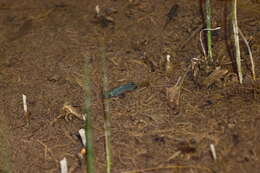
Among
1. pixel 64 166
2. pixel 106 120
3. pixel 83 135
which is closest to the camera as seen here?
pixel 64 166

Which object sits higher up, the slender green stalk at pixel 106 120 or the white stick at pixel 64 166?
the slender green stalk at pixel 106 120

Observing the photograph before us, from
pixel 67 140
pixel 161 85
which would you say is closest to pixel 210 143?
pixel 161 85

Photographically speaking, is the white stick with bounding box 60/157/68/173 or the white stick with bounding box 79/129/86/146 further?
the white stick with bounding box 79/129/86/146

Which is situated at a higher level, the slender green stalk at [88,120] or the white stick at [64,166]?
the slender green stalk at [88,120]

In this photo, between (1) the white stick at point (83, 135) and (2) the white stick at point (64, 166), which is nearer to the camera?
(2) the white stick at point (64, 166)

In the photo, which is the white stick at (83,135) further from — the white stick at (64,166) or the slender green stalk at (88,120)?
the white stick at (64,166)

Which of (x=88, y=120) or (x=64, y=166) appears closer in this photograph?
(x=64, y=166)

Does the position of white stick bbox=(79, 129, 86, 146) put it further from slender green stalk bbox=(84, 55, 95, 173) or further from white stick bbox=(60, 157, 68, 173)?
white stick bbox=(60, 157, 68, 173)

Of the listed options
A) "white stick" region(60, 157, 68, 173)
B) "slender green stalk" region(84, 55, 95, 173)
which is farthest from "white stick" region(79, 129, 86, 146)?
"white stick" region(60, 157, 68, 173)

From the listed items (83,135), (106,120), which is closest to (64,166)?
(83,135)

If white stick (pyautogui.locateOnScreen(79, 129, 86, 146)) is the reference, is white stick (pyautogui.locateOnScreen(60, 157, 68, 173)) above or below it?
below

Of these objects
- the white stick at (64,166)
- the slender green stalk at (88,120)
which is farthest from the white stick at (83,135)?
the white stick at (64,166)

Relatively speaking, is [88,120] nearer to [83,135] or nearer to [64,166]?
[83,135]
